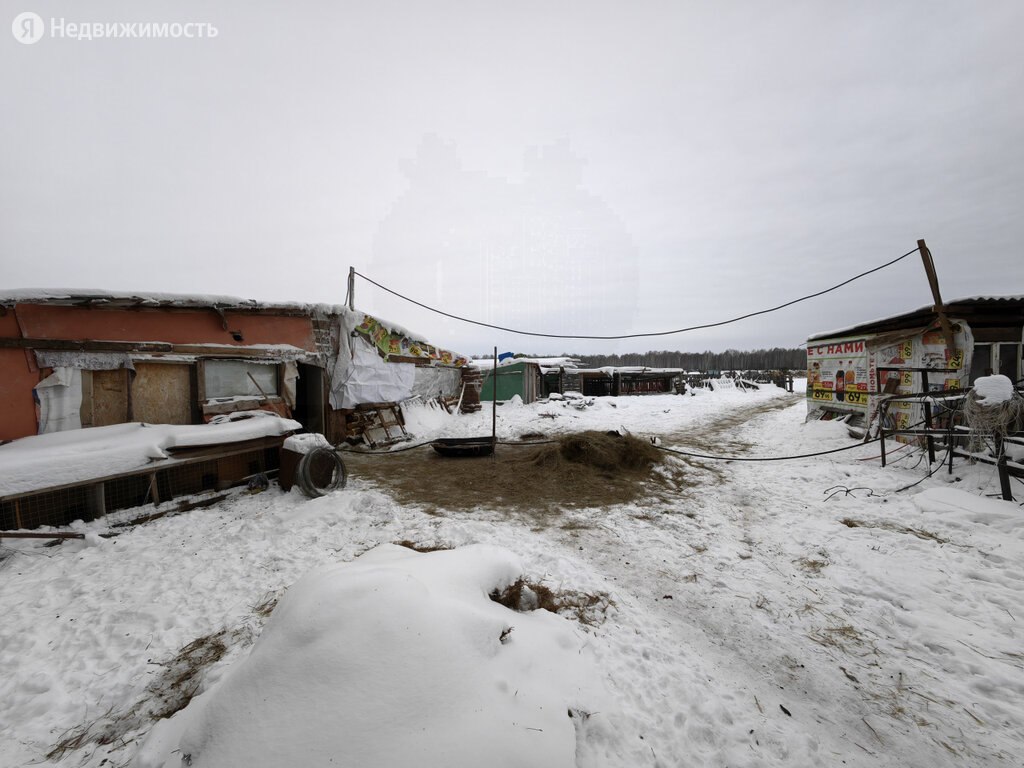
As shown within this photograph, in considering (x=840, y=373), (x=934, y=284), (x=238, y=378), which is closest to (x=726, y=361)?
(x=840, y=373)

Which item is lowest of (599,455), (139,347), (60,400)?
Answer: (599,455)

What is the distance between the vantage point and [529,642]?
110 inches

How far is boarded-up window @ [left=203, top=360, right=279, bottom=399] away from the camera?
8.00m

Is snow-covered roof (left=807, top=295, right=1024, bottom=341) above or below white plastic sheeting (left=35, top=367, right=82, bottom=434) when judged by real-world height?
above

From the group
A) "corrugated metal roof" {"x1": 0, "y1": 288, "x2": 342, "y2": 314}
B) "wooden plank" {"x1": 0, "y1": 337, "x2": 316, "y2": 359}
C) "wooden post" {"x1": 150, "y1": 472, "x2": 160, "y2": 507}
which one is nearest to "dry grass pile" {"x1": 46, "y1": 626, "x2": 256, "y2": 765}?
"wooden post" {"x1": 150, "y1": 472, "x2": 160, "y2": 507}

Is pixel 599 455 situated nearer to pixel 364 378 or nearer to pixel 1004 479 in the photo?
pixel 1004 479

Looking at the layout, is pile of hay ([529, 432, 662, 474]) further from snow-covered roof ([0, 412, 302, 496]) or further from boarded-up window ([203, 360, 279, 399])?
boarded-up window ([203, 360, 279, 399])

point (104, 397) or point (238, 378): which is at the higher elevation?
point (238, 378)

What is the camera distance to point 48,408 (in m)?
6.07

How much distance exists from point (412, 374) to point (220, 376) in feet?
21.9

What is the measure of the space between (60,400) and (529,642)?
847 centimetres

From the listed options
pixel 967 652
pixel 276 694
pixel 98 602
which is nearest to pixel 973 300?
pixel 967 652

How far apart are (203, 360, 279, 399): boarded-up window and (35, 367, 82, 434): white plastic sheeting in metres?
1.80

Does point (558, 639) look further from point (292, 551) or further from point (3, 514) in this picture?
point (3, 514)
